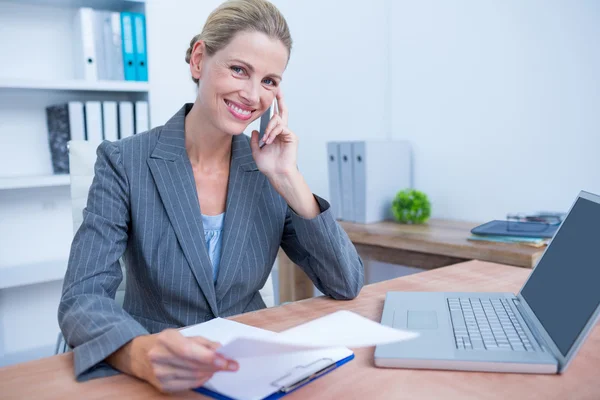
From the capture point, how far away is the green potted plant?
2355 mm

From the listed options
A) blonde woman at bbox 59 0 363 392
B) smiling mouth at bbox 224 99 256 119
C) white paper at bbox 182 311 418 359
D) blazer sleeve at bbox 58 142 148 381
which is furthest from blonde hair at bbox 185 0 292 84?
white paper at bbox 182 311 418 359

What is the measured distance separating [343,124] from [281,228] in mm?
1704

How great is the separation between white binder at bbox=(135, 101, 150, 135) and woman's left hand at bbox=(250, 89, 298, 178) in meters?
1.19

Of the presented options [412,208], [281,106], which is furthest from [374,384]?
[412,208]

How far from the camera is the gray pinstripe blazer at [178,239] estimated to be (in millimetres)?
1129

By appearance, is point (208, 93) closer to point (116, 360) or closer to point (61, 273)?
point (116, 360)

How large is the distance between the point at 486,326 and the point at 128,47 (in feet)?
6.31

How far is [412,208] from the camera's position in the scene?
2357 mm

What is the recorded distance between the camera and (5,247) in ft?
7.63

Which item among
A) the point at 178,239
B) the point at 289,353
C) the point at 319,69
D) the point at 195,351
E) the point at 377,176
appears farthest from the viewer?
the point at 319,69

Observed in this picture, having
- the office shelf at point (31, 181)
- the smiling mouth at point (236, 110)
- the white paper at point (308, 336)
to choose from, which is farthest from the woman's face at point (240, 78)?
the office shelf at point (31, 181)

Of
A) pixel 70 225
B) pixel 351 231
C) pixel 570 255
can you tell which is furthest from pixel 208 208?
pixel 70 225

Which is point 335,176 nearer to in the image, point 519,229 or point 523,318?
point 519,229

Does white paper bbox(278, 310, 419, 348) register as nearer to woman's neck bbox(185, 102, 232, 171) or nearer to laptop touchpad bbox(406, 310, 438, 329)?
laptop touchpad bbox(406, 310, 438, 329)
